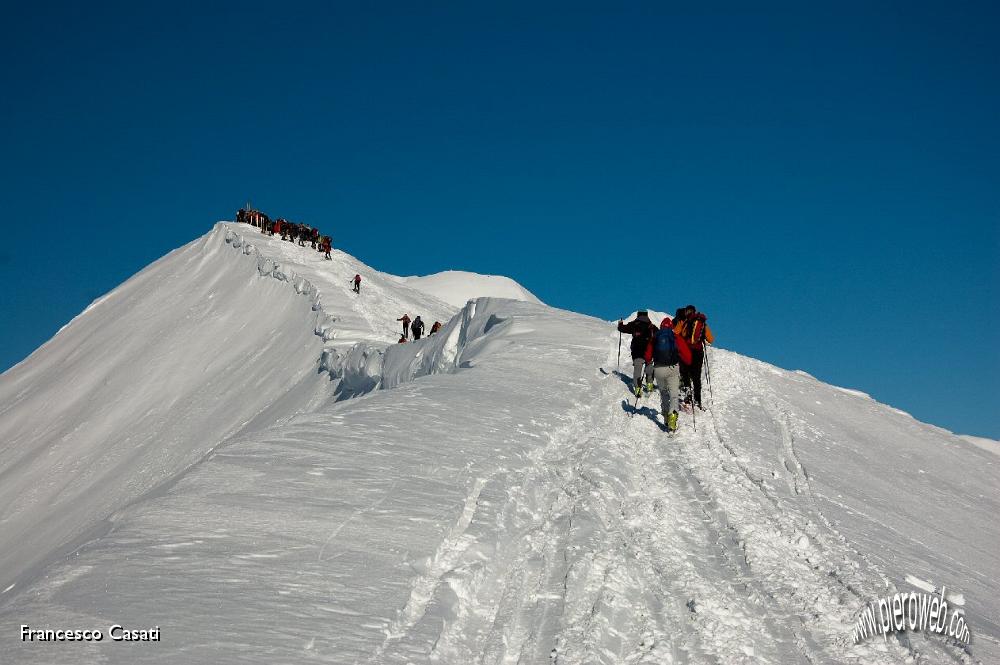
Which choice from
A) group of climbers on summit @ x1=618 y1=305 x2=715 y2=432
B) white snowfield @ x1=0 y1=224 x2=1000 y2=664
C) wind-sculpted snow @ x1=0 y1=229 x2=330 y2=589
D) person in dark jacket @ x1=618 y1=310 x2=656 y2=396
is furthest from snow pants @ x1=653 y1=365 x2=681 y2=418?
wind-sculpted snow @ x1=0 y1=229 x2=330 y2=589

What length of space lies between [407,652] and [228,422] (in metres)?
25.6

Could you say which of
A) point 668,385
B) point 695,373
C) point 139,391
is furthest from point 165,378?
point 668,385

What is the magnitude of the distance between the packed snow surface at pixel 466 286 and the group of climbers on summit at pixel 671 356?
6713cm

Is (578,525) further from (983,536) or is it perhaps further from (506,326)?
(506,326)

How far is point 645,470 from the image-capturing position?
9164mm

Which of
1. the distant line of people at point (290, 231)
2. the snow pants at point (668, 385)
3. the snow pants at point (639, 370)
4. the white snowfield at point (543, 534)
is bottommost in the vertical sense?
the white snowfield at point (543, 534)

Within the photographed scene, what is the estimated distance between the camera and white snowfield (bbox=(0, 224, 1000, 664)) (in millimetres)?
4977

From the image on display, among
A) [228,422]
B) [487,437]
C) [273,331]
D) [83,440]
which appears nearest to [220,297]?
[273,331]

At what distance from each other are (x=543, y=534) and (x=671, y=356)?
5.62m

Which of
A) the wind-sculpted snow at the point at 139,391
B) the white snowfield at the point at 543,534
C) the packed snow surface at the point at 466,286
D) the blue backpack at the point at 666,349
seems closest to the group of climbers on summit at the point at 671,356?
the blue backpack at the point at 666,349

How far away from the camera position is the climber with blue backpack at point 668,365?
1155cm

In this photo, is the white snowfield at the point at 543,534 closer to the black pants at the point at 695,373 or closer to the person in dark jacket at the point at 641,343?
the black pants at the point at 695,373

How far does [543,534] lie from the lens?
6.86 metres

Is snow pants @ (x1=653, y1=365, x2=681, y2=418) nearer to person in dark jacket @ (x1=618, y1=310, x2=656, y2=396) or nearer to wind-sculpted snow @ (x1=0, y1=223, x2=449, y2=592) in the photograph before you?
person in dark jacket @ (x1=618, y1=310, x2=656, y2=396)
